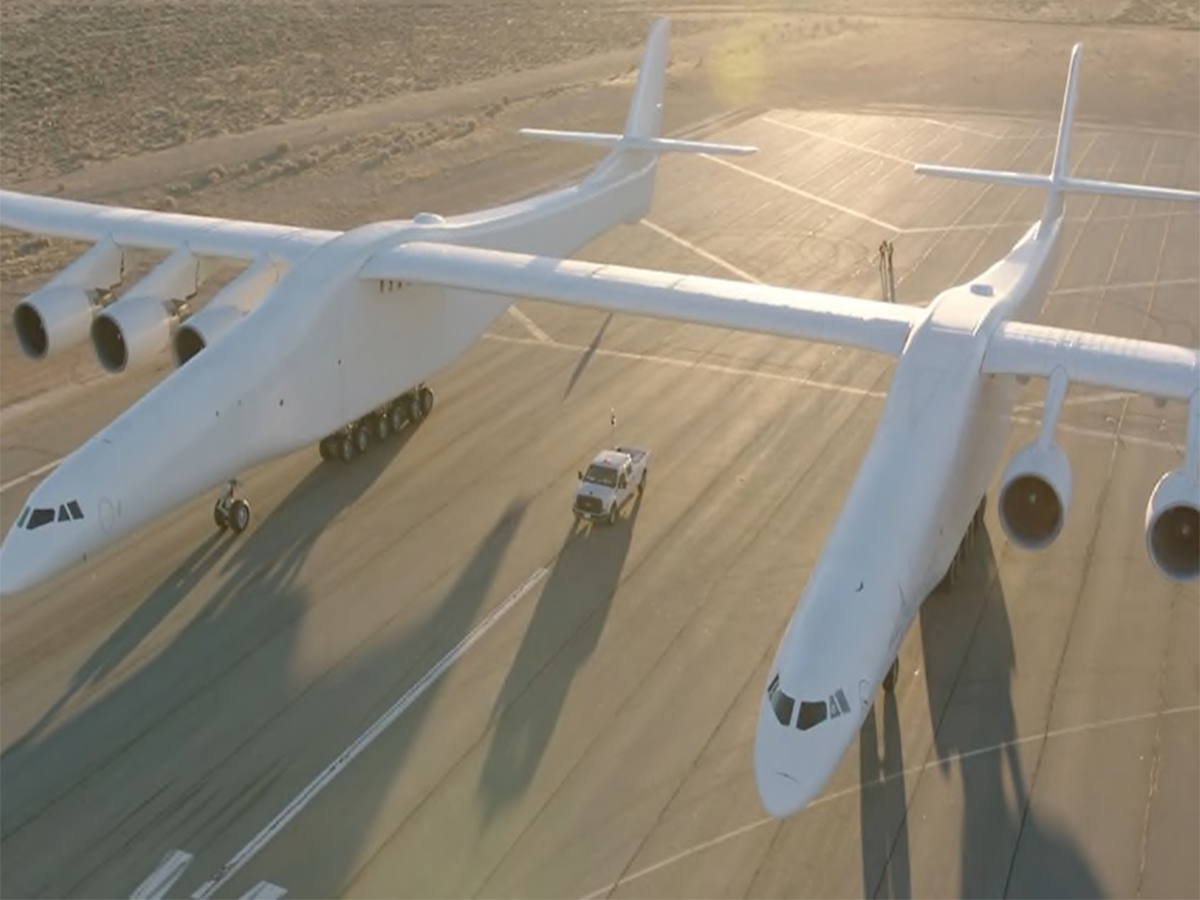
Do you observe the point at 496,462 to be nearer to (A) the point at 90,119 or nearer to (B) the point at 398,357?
(B) the point at 398,357

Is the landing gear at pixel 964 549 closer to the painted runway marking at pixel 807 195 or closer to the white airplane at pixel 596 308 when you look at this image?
the white airplane at pixel 596 308

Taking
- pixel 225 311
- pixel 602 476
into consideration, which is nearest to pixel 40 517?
pixel 225 311

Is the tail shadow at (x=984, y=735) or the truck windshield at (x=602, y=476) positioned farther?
the truck windshield at (x=602, y=476)

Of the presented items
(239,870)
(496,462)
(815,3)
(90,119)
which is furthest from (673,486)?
(815,3)

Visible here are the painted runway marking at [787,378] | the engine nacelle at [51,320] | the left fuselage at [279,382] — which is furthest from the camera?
the painted runway marking at [787,378]

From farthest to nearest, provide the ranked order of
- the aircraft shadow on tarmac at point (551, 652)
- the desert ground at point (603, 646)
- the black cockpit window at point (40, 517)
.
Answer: the black cockpit window at point (40, 517), the aircraft shadow on tarmac at point (551, 652), the desert ground at point (603, 646)

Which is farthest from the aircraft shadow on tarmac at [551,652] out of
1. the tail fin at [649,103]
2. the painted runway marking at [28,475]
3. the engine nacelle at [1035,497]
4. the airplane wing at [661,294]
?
the tail fin at [649,103]

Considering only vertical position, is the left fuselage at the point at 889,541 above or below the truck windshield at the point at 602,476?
above

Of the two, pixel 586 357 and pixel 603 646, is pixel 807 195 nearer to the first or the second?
pixel 586 357
